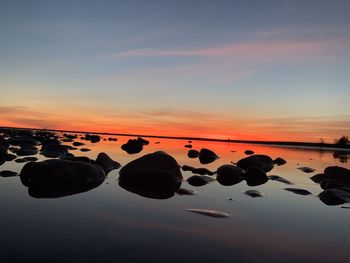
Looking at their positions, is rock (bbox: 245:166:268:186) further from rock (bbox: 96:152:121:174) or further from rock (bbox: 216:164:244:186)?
rock (bbox: 96:152:121:174)

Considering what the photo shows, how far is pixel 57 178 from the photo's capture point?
438 inches

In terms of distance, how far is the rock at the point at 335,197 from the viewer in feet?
36.1

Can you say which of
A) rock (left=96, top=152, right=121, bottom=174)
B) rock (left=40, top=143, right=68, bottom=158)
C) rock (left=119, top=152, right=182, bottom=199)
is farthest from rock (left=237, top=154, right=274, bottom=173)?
rock (left=40, top=143, right=68, bottom=158)

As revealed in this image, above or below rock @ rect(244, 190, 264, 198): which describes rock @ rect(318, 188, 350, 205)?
above

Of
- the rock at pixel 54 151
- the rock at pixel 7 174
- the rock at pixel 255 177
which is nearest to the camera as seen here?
the rock at pixel 7 174

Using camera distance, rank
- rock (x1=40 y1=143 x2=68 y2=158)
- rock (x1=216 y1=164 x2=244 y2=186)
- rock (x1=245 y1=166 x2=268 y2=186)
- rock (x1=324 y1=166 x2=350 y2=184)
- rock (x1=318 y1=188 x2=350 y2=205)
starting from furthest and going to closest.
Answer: rock (x1=40 y1=143 x2=68 y2=158), rock (x1=324 y1=166 x2=350 y2=184), rock (x1=216 y1=164 x2=244 y2=186), rock (x1=245 y1=166 x2=268 y2=186), rock (x1=318 y1=188 x2=350 y2=205)

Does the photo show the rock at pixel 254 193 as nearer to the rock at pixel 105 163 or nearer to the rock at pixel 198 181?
the rock at pixel 198 181

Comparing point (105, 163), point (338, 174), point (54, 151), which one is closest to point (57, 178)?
point (105, 163)

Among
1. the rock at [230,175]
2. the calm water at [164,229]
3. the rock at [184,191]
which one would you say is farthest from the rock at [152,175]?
the rock at [230,175]

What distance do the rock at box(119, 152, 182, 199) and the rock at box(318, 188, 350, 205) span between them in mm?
5590

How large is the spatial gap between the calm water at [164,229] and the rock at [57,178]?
50cm

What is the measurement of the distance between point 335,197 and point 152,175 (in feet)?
24.1

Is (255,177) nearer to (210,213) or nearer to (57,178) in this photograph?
(210,213)

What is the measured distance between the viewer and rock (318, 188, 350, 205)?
11.0 meters
